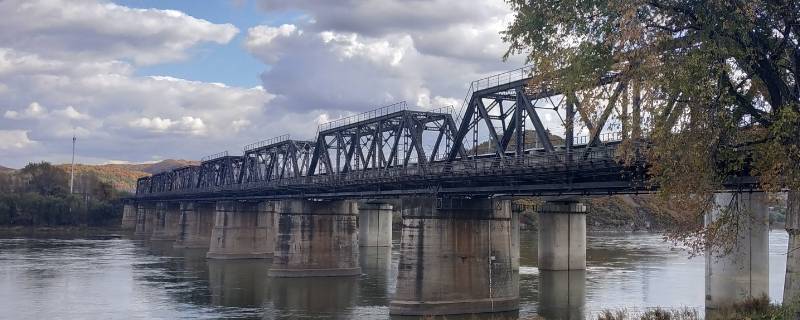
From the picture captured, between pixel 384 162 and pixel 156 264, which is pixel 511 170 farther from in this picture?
pixel 156 264

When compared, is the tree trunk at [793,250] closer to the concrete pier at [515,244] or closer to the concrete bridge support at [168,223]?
the concrete pier at [515,244]

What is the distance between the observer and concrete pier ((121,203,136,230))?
577ft

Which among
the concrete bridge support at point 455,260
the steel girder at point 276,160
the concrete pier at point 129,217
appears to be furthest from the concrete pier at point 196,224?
the concrete bridge support at point 455,260

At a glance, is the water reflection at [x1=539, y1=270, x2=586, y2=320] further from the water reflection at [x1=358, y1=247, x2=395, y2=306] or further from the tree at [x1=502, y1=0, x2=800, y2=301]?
the tree at [x1=502, y1=0, x2=800, y2=301]

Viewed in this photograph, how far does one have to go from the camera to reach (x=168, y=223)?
142 m

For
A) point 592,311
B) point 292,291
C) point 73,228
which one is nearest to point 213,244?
point 292,291

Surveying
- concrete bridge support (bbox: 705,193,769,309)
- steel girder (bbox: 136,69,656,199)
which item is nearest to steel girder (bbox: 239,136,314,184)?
steel girder (bbox: 136,69,656,199)

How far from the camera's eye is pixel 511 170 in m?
38.9

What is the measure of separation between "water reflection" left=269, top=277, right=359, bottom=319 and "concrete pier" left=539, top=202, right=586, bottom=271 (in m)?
19.3

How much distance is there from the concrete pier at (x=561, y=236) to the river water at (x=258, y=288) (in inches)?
57.1

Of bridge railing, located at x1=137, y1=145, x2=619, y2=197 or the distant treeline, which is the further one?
the distant treeline

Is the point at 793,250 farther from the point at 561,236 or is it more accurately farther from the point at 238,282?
the point at 561,236

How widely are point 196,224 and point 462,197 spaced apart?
261 feet

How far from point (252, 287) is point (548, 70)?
46302 mm
